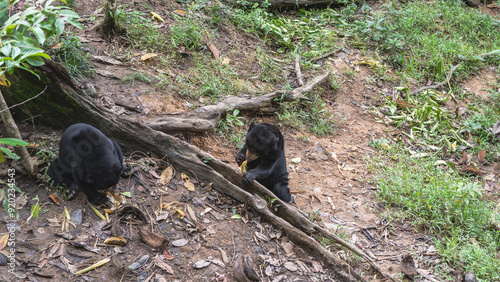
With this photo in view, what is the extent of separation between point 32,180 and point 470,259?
17.2 feet

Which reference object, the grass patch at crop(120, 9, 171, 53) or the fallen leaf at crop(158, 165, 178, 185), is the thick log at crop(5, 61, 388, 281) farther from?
the grass patch at crop(120, 9, 171, 53)

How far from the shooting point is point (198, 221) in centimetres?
446

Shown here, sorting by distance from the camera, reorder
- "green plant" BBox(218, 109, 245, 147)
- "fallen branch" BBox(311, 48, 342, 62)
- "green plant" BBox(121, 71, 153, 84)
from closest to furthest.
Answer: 1. "green plant" BBox(121, 71, 153, 84)
2. "green plant" BBox(218, 109, 245, 147)
3. "fallen branch" BBox(311, 48, 342, 62)


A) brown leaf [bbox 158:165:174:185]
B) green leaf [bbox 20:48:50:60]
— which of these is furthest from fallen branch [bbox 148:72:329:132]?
green leaf [bbox 20:48:50:60]

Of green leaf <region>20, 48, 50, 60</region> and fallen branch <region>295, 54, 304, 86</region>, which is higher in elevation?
green leaf <region>20, 48, 50, 60</region>

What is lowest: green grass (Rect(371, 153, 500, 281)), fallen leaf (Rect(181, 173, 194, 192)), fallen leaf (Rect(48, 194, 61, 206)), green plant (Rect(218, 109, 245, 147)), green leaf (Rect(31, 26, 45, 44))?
green grass (Rect(371, 153, 500, 281))

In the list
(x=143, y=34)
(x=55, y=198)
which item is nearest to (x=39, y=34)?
(x=55, y=198)

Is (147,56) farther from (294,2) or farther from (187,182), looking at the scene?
(294,2)

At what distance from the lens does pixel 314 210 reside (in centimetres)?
550

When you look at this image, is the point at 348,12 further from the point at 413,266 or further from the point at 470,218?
the point at 413,266

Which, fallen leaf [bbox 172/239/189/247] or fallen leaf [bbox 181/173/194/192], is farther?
fallen leaf [bbox 181/173/194/192]

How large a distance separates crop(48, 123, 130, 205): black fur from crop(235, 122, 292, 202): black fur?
1628 millimetres

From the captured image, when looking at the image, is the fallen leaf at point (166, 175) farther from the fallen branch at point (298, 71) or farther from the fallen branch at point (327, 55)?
the fallen branch at point (327, 55)

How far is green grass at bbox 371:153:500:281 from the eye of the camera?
491 cm
